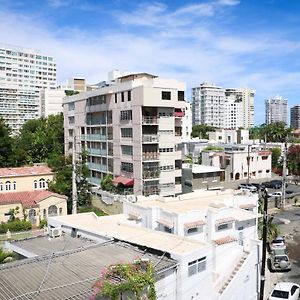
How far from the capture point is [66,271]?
13.1 meters

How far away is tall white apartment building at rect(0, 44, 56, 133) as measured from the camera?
106062 millimetres

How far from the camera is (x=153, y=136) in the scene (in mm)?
37281

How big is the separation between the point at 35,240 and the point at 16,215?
16.1 m

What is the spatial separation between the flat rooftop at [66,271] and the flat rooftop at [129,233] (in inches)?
24.0

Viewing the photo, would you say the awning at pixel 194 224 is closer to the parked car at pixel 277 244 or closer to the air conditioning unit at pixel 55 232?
the air conditioning unit at pixel 55 232

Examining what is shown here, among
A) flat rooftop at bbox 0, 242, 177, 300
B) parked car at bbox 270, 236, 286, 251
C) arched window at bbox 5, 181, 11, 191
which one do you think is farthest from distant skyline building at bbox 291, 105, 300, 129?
flat rooftop at bbox 0, 242, 177, 300

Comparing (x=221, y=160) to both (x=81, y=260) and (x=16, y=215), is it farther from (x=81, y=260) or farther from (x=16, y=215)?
(x=81, y=260)

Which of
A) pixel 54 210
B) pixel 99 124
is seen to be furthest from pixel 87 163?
pixel 54 210

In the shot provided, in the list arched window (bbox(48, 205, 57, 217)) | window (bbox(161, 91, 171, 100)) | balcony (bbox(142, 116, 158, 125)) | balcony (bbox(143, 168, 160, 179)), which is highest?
window (bbox(161, 91, 171, 100))

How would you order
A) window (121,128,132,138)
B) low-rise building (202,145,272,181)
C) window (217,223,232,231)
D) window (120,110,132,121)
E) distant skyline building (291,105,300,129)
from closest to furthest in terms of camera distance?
window (217,223,232,231), window (120,110,132,121), window (121,128,132,138), low-rise building (202,145,272,181), distant skyline building (291,105,300,129)

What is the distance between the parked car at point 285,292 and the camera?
65.8 feet

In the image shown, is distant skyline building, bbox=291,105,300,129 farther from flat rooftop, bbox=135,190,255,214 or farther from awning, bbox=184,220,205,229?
awning, bbox=184,220,205,229

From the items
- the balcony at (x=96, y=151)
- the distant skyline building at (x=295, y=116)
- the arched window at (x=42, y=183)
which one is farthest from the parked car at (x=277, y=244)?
the distant skyline building at (x=295, y=116)

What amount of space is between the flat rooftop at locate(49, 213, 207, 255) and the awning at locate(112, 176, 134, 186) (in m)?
15.0
